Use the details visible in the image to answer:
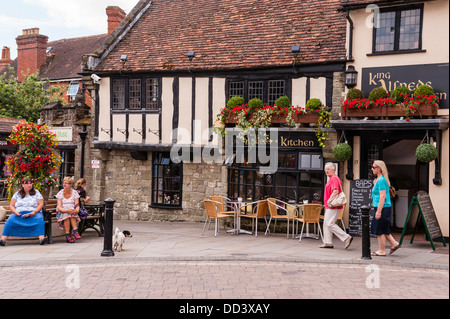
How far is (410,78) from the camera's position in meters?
12.8

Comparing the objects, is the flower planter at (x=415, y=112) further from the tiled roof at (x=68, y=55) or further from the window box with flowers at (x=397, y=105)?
the tiled roof at (x=68, y=55)

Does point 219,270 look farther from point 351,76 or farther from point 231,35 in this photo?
point 231,35

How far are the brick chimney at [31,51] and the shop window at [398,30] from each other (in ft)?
85.5

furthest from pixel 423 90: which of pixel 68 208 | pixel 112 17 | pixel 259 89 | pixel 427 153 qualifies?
pixel 112 17

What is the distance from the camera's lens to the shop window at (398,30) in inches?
503

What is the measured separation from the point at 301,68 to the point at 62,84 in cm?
2111

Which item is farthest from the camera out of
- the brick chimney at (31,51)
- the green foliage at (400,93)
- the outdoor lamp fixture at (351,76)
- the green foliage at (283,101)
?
the brick chimney at (31,51)

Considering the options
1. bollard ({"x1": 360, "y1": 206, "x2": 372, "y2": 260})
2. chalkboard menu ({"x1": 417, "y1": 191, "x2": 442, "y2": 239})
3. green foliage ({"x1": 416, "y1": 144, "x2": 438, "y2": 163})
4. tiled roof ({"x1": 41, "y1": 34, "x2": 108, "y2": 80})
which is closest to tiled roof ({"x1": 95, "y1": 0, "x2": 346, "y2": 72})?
green foliage ({"x1": 416, "y1": 144, "x2": 438, "y2": 163})

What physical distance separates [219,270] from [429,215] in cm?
508

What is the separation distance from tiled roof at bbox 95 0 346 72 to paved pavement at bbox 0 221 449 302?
557 cm

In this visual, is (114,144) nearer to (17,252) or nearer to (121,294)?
(17,252)

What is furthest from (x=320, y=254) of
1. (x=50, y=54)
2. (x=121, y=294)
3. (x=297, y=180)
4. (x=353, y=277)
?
(x=50, y=54)

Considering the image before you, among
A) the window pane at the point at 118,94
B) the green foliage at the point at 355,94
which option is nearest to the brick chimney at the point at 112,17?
the window pane at the point at 118,94

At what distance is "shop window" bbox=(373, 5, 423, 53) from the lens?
12781mm
